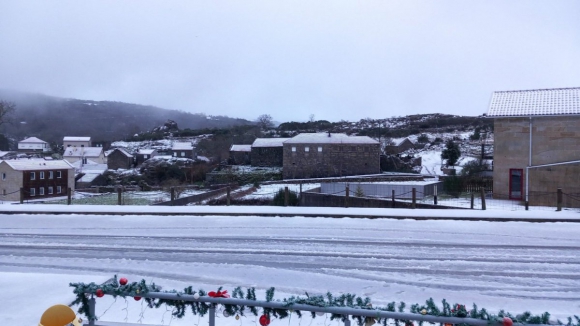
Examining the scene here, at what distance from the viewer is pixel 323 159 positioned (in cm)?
4738

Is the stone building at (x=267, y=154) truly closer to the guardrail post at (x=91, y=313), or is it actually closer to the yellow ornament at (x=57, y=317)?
the guardrail post at (x=91, y=313)

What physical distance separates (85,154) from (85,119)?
20070 millimetres

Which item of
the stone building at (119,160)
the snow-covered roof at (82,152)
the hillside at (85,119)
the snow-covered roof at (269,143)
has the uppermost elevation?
the hillside at (85,119)

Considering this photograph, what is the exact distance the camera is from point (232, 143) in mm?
62656

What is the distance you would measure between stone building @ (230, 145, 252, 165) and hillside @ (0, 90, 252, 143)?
27.8m

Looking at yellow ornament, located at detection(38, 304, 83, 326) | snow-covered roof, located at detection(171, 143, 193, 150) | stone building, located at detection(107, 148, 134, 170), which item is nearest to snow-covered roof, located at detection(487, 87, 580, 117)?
yellow ornament, located at detection(38, 304, 83, 326)

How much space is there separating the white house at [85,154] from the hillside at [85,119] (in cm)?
704

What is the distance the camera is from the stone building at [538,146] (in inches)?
837

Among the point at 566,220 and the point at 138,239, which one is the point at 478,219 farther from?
the point at 138,239

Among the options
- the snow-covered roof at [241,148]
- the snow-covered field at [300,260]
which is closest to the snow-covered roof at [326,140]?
the snow-covered roof at [241,148]

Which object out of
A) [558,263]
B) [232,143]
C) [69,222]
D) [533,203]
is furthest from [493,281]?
[232,143]

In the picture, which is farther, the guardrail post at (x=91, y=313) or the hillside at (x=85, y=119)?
the hillside at (x=85, y=119)

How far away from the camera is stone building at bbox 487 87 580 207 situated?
21266mm

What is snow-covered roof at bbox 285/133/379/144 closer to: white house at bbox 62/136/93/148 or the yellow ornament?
white house at bbox 62/136/93/148
